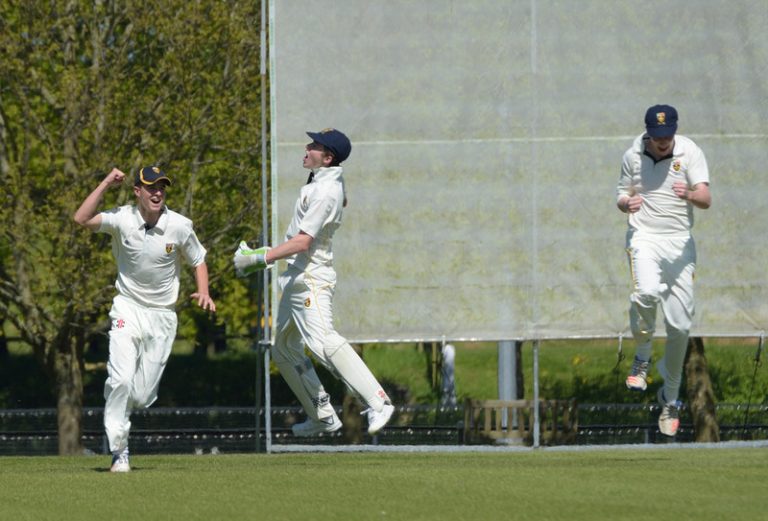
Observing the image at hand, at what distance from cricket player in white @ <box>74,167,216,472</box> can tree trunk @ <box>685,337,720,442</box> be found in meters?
10.9

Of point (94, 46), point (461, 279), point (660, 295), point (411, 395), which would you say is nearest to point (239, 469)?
point (660, 295)

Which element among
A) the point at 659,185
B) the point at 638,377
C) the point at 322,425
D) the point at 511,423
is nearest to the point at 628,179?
the point at 659,185

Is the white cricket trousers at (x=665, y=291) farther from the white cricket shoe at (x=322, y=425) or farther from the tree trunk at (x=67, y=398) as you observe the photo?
the tree trunk at (x=67, y=398)

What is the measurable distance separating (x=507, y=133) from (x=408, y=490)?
6.13 m

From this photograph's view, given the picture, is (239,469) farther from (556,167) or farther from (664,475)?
(556,167)

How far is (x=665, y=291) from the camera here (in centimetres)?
1079

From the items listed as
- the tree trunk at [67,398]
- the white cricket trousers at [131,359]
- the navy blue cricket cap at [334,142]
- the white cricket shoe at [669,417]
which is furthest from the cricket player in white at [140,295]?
the tree trunk at [67,398]

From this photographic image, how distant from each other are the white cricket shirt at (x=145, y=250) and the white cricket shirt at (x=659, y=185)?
3054mm

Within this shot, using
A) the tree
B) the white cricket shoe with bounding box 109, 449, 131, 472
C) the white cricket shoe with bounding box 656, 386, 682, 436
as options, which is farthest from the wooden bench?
the white cricket shoe with bounding box 109, 449, 131, 472

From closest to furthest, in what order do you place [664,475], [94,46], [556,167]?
[664,475] → [556,167] → [94,46]

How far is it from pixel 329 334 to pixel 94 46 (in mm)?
10823

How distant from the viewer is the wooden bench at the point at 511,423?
52.2ft

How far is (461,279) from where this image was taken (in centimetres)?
1340

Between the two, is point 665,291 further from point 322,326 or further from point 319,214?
point 319,214
